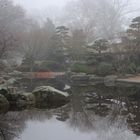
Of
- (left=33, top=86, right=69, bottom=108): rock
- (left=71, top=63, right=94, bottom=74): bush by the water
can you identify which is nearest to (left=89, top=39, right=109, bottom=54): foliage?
(left=71, top=63, right=94, bottom=74): bush by the water

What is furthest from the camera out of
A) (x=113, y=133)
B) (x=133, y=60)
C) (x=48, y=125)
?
(x=133, y=60)

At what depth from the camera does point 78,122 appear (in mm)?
7273

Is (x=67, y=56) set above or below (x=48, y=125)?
above

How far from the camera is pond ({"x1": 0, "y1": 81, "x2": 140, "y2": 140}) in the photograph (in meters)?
6.14

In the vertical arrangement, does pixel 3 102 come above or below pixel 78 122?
above

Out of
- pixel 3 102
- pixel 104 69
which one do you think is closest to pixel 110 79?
pixel 104 69

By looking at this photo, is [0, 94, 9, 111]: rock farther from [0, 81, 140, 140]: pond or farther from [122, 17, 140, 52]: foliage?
[122, 17, 140, 52]: foliage

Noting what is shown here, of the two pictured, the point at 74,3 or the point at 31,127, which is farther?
the point at 74,3

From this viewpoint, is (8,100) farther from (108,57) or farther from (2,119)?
(108,57)

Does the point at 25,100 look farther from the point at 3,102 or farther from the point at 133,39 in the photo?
the point at 133,39

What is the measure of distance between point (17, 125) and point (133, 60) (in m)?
13.8

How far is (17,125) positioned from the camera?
6996 mm

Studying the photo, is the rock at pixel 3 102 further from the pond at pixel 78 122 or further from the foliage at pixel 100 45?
the foliage at pixel 100 45

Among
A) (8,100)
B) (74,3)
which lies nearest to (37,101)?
(8,100)
